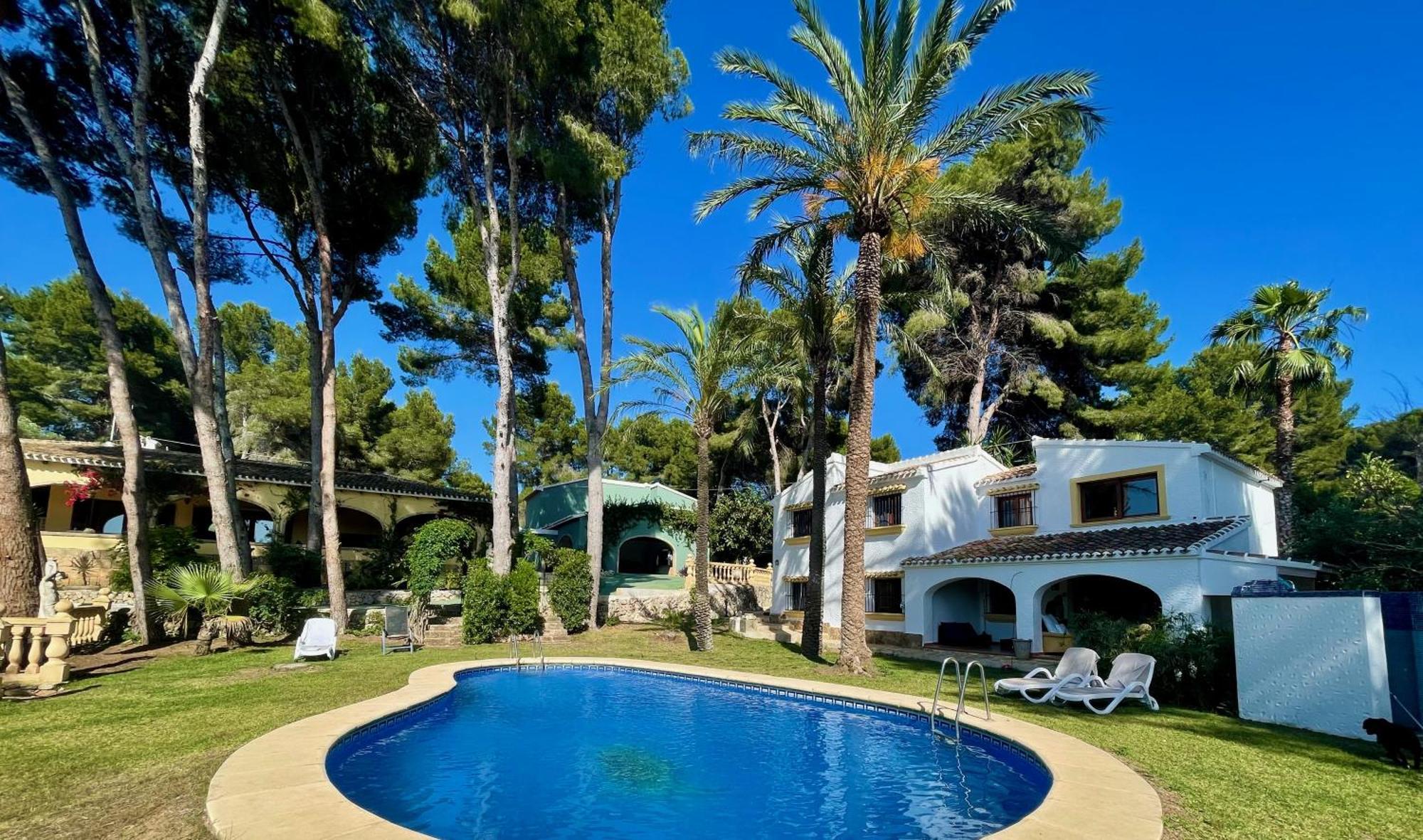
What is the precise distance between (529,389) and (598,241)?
785 cm

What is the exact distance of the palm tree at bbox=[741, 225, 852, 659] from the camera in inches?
734

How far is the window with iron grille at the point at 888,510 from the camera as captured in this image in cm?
2375

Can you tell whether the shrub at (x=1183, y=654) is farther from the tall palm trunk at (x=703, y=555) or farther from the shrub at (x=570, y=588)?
the shrub at (x=570, y=588)

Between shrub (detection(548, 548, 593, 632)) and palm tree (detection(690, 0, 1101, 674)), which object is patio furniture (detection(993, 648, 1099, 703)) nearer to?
palm tree (detection(690, 0, 1101, 674))

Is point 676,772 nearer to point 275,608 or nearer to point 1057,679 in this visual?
point 1057,679

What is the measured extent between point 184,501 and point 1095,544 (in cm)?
3150

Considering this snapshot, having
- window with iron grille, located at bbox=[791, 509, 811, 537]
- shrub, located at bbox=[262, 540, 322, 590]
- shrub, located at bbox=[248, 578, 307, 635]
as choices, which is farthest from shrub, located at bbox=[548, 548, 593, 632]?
window with iron grille, located at bbox=[791, 509, 811, 537]

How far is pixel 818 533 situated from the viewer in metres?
19.1

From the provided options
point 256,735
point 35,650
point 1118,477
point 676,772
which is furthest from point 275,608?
point 1118,477

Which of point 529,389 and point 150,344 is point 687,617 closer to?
point 529,389

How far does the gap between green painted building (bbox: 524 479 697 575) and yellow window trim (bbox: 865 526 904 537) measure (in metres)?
12.0

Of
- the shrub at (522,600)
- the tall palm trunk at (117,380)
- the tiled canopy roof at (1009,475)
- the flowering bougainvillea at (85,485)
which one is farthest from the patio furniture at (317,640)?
the tiled canopy roof at (1009,475)

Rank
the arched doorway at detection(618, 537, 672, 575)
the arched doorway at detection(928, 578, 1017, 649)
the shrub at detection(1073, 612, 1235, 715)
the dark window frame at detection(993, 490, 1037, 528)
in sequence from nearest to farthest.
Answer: the shrub at detection(1073, 612, 1235, 715) < the arched doorway at detection(928, 578, 1017, 649) < the dark window frame at detection(993, 490, 1037, 528) < the arched doorway at detection(618, 537, 672, 575)

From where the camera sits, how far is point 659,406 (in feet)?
68.0
